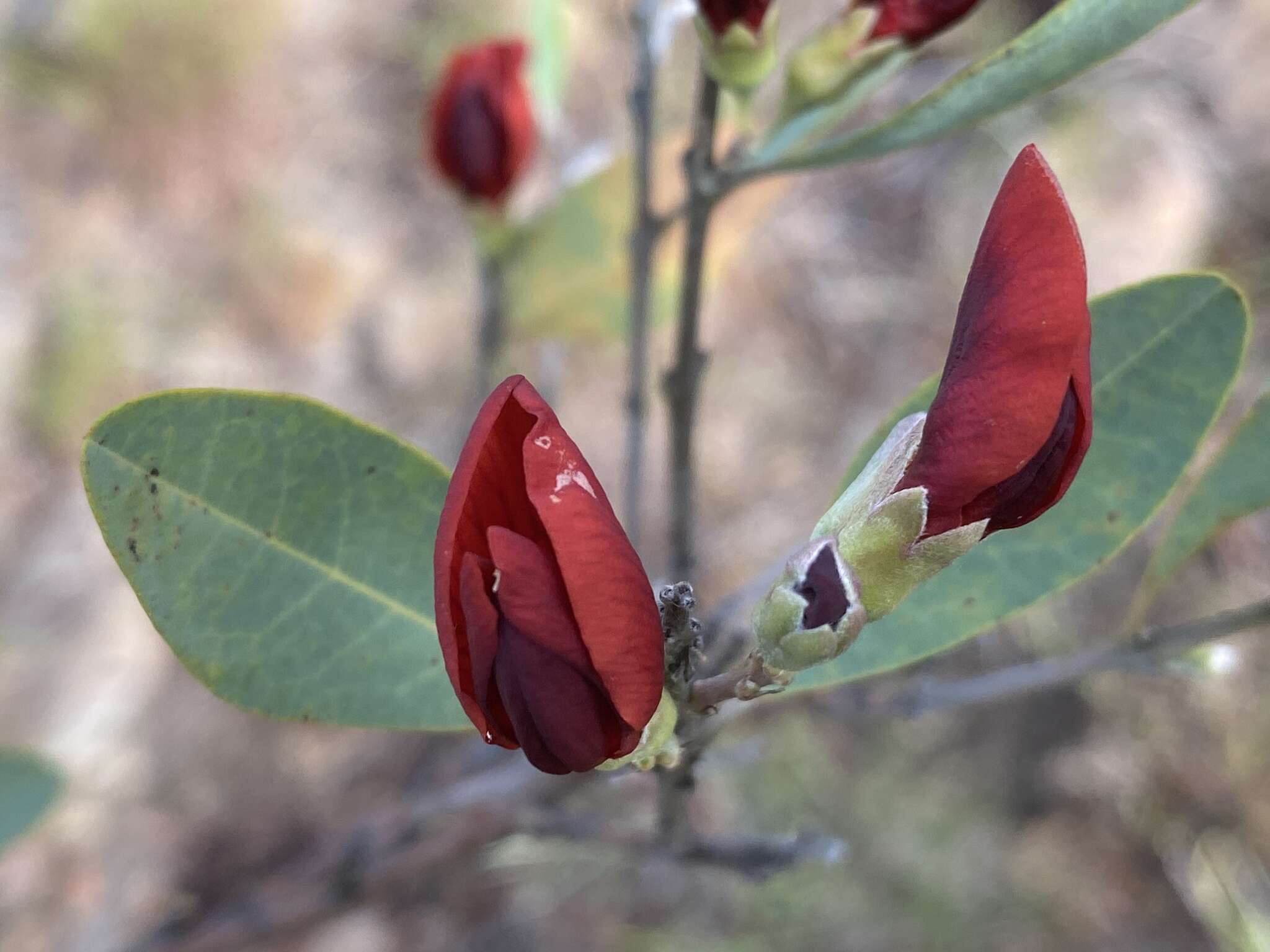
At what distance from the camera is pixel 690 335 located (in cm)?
80

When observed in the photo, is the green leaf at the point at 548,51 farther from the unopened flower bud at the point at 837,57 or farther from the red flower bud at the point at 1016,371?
the red flower bud at the point at 1016,371

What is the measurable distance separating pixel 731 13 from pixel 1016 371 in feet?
1.16

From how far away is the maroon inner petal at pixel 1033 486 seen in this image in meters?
0.49

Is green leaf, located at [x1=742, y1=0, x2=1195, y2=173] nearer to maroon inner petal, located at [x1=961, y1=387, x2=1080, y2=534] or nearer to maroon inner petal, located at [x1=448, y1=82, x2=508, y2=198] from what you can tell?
maroon inner petal, located at [x1=961, y1=387, x2=1080, y2=534]

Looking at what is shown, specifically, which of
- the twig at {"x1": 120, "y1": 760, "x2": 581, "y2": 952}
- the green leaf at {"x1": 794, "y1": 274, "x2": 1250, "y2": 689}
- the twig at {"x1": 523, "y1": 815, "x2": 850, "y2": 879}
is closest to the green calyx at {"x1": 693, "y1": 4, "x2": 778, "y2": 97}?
the green leaf at {"x1": 794, "y1": 274, "x2": 1250, "y2": 689}

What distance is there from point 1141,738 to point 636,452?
7.78 ft

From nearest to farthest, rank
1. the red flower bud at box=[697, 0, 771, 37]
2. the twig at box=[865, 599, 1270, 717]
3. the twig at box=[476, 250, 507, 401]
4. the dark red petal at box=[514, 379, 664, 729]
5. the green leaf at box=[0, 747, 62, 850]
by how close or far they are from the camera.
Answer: the dark red petal at box=[514, 379, 664, 729]
the red flower bud at box=[697, 0, 771, 37]
the twig at box=[865, 599, 1270, 717]
the green leaf at box=[0, 747, 62, 850]
the twig at box=[476, 250, 507, 401]

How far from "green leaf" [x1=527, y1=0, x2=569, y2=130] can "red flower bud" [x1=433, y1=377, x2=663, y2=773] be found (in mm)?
973

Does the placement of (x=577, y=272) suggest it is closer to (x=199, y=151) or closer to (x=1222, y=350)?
(x=1222, y=350)

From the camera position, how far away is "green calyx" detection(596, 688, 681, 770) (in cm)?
53

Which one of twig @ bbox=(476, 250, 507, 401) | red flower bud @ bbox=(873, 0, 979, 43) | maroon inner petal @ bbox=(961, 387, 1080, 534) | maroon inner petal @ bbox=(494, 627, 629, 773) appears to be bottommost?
twig @ bbox=(476, 250, 507, 401)

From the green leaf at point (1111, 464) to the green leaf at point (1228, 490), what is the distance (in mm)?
149

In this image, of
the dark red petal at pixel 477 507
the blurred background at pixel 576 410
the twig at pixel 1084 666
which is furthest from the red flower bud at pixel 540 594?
the blurred background at pixel 576 410

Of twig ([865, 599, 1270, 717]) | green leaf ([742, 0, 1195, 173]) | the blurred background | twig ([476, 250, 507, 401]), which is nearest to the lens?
green leaf ([742, 0, 1195, 173])
